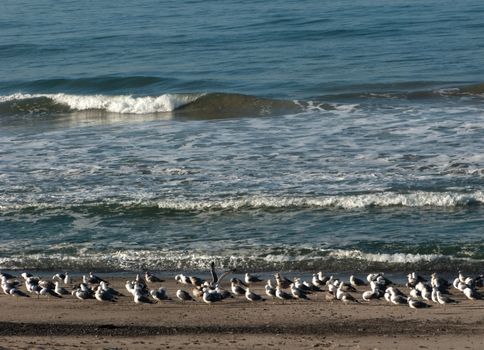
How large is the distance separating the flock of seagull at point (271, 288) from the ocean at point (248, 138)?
1163 millimetres

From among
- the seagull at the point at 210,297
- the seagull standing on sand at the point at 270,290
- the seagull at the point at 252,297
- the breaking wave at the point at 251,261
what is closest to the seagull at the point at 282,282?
the seagull standing on sand at the point at 270,290

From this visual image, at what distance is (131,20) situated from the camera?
172 ft

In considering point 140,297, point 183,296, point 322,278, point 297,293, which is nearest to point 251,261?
point 322,278

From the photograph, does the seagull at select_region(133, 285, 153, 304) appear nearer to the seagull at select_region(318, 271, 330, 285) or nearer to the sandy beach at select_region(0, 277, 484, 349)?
the sandy beach at select_region(0, 277, 484, 349)

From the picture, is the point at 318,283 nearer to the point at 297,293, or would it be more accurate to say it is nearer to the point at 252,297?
the point at 297,293

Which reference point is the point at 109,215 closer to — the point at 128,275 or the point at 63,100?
the point at 128,275

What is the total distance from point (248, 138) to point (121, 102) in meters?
9.39

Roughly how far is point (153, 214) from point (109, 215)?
901 mm

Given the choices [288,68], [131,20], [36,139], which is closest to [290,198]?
[36,139]

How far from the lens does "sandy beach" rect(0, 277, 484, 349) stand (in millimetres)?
14516

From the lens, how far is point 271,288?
17.2m

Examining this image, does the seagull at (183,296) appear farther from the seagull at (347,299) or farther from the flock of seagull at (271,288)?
the seagull at (347,299)

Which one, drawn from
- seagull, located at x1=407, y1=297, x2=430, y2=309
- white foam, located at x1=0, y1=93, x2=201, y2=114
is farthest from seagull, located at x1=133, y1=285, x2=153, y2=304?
white foam, located at x1=0, y1=93, x2=201, y2=114

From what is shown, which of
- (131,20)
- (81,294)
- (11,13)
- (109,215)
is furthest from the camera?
(11,13)
